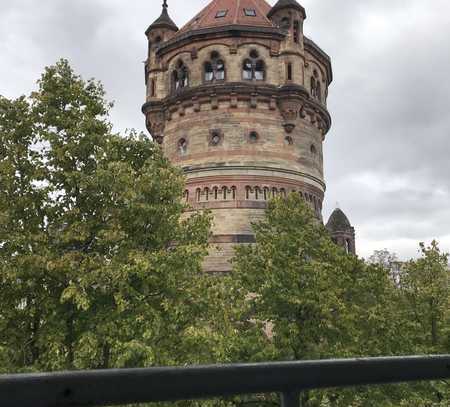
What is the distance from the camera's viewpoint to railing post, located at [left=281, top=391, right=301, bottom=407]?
139 cm

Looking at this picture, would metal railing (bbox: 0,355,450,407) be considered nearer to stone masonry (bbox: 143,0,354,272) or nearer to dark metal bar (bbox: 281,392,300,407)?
dark metal bar (bbox: 281,392,300,407)

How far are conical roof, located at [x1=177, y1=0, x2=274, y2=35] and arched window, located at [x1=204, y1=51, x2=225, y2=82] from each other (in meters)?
1.53

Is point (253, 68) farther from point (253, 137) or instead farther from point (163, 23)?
point (163, 23)

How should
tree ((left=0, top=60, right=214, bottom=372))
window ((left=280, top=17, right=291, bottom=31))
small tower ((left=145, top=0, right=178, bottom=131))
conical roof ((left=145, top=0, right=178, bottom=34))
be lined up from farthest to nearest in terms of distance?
conical roof ((left=145, top=0, right=178, bottom=34)) → small tower ((left=145, top=0, right=178, bottom=131)) → window ((left=280, top=17, right=291, bottom=31)) → tree ((left=0, top=60, right=214, bottom=372))

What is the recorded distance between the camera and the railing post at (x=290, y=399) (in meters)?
1.39

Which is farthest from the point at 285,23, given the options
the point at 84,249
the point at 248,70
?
the point at 84,249

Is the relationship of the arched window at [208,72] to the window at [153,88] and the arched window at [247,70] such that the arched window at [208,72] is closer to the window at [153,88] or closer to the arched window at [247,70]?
the arched window at [247,70]

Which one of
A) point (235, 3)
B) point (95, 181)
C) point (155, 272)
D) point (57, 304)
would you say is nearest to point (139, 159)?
point (95, 181)

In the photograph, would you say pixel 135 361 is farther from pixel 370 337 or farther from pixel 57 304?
pixel 370 337

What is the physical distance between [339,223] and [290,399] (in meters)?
37.9

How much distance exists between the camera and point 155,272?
1022 cm

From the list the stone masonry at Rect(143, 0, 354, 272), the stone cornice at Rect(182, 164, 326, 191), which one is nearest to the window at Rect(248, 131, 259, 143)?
the stone masonry at Rect(143, 0, 354, 272)

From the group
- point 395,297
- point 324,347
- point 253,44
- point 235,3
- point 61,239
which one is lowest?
point 324,347

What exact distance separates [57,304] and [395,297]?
37.2ft
